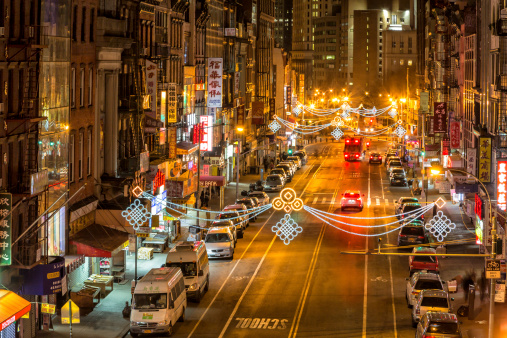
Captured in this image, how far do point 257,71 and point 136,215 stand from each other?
6989 cm

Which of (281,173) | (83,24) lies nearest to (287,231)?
(83,24)

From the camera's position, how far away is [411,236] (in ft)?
183

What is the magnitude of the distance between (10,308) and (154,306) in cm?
754

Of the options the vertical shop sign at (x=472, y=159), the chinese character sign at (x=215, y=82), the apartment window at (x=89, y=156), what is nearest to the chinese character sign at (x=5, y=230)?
the apartment window at (x=89, y=156)

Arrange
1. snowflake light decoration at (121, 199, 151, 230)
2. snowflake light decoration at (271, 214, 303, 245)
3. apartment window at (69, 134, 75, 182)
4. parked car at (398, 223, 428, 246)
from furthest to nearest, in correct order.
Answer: parked car at (398, 223, 428, 246)
snowflake light decoration at (271, 214, 303, 245)
snowflake light decoration at (121, 199, 151, 230)
apartment window at (69, 134, 75, 182)

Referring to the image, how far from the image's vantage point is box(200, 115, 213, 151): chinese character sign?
76938 mm

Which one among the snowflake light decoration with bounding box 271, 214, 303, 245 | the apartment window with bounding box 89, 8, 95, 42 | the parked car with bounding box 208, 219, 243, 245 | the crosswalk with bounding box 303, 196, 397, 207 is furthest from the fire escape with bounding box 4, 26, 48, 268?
the crosswalk with bounding box 303, 196, 397, 207

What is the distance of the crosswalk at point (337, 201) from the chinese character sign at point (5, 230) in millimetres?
46284

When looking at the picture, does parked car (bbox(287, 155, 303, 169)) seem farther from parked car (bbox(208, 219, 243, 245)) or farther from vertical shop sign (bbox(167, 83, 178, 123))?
parked car (bbox(208, 219, 243, 245))

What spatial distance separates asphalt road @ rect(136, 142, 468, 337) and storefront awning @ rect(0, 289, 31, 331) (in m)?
7.81

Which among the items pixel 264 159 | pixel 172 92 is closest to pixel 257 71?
pixel 264 159

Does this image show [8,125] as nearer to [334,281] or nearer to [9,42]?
[9,42]

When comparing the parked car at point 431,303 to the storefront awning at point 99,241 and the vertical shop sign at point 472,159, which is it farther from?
the vertical shop sign at point 472,159

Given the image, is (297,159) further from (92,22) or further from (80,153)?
(80,153)
